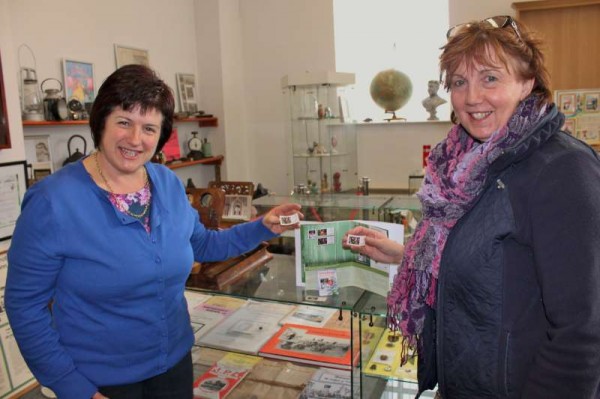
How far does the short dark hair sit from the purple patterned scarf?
2.49 feet

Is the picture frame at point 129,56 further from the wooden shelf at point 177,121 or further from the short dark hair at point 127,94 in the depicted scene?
the short dark hair at point 127,94

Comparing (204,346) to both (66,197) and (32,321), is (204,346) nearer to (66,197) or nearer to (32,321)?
(32,321)

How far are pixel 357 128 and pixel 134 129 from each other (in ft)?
13.2

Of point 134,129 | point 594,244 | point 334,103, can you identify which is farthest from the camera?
point 334,103

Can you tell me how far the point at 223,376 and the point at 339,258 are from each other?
73cm

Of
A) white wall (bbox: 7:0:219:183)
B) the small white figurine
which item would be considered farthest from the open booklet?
the small white figurine

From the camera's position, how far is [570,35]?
4312 mm

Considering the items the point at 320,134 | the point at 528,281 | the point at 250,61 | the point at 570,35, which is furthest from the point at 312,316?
the point at 250,61

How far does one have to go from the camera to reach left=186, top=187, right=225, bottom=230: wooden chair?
1849 millimetres

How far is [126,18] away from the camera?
423cm

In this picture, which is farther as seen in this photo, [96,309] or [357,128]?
[357,128]

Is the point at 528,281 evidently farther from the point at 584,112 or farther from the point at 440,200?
the point at 584,112

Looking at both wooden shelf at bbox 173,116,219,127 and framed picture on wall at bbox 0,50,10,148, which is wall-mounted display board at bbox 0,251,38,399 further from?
wooden shelf at bbox 173,116,219,127

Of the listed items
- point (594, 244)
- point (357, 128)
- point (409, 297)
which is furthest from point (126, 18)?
point (594, 244)
